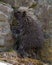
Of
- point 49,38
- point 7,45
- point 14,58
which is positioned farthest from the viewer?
point 49,38

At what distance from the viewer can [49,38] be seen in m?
4.62

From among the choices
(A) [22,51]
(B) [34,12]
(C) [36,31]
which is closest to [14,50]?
(A) [22,51]

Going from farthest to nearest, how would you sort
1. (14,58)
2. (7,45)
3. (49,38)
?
(49,38), (7,45), (14,58)

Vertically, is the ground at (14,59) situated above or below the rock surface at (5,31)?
below

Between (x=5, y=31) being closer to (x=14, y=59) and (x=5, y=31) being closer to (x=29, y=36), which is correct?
(x=29, y=36)

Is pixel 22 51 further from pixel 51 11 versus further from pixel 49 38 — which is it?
pixel 51 11

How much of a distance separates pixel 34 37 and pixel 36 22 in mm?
298

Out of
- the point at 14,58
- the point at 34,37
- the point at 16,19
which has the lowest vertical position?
the point at 14,58

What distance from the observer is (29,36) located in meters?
4.35

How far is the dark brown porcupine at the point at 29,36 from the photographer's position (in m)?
4.34

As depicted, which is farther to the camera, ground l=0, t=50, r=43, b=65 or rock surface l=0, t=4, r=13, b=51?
rock surface l=0, t=4, r=13, b=51

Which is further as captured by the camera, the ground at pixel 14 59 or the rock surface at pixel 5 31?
the rock surface at pixel 5 31

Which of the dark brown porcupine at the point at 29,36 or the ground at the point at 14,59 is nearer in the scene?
the ground at the point at 14,59

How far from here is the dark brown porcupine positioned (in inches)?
171
